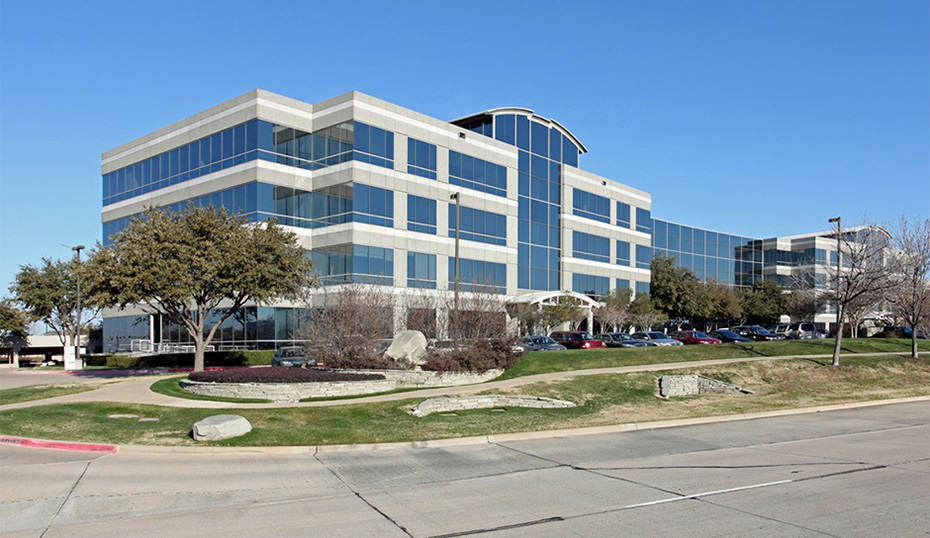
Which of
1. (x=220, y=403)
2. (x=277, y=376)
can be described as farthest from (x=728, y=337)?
(x=220, y=403)

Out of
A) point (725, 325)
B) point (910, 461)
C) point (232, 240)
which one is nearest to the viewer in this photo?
point (910, 461)

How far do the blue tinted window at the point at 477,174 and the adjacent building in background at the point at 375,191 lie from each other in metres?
0.10

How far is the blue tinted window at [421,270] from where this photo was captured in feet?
149

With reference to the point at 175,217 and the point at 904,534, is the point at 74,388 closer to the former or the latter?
the point at 175,217

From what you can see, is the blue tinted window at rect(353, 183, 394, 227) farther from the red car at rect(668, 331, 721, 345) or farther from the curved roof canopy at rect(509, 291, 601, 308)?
the red car at rect(668, 331, 721, 345)

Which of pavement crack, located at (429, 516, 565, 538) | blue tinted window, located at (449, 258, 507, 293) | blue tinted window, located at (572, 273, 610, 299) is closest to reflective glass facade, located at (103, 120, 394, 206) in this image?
blue tinted window, located at (449, 258, 507, 293)

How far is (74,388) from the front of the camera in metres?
26.1

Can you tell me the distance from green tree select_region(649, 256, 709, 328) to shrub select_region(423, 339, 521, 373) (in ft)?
134

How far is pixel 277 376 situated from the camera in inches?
894

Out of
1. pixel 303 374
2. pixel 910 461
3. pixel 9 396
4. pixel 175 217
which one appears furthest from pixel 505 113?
pixel 910 461

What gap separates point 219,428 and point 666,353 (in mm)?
26550

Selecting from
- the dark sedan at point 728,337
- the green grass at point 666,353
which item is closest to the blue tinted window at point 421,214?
the green grass at point 666,353

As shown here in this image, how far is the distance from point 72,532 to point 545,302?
144ft

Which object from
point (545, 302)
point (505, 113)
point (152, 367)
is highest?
point (505, 113)
